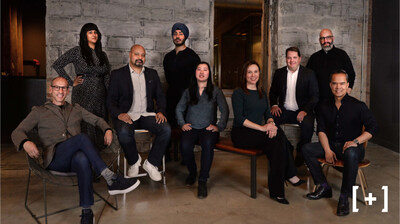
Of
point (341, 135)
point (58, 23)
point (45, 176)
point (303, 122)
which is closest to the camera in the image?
point (45, 176)

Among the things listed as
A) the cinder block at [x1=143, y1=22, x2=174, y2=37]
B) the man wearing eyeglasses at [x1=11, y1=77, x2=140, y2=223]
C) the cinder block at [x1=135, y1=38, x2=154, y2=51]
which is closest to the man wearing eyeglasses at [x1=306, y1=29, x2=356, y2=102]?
the cinder block at [x1=143, y1=22, x2=174, y2=37]

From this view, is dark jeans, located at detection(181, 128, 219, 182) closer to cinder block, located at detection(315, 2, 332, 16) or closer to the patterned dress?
the patterned dress

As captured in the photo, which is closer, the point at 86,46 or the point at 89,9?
the point at 86,46

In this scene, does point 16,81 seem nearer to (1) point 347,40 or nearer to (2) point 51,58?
(2) point 51,58

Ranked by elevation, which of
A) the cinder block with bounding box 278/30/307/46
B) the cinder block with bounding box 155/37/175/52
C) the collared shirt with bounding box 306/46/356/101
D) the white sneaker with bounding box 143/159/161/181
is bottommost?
the white sneaker with bounding box 143/159/161/181

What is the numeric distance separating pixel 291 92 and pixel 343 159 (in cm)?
128

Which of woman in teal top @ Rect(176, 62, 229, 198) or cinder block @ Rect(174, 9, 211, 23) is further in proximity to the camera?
cinder block @ Rect(174, 9, 211, 23)

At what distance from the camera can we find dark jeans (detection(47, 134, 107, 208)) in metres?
2.69

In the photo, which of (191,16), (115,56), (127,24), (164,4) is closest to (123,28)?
(127,24)

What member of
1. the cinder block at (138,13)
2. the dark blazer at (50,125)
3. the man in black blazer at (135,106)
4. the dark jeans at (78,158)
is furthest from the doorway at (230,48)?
the dark jeans at (78,158)

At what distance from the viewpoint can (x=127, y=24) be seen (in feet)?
17.0

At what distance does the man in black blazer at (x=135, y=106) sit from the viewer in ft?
11.9

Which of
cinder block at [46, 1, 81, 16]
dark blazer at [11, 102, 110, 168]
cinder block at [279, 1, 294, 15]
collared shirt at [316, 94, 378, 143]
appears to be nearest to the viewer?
dark blazer at [11, 102, 110, 168]

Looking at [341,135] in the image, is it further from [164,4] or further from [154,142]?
[164,4]
